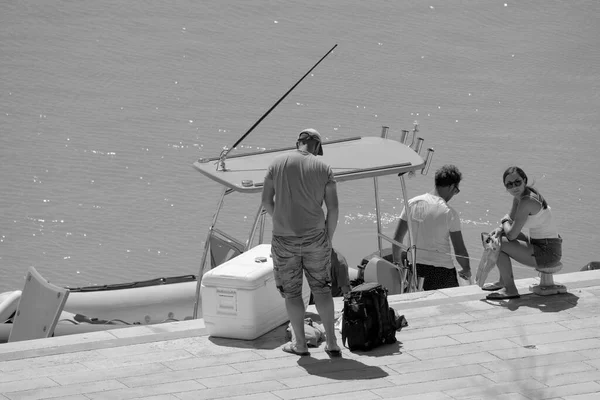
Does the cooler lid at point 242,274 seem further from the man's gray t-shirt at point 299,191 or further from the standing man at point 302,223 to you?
the man's gray t-shirt at point 299,191

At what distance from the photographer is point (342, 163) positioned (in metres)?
8.06

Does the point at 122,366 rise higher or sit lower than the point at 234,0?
lower

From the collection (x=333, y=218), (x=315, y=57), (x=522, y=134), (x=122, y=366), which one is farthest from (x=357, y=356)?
(x=315, y=57)

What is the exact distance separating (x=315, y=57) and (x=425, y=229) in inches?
529

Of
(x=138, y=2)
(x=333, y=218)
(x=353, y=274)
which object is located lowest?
(x=353, y=274)

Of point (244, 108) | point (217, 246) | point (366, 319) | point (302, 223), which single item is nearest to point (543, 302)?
point (366, 319)

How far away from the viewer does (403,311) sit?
280 inches

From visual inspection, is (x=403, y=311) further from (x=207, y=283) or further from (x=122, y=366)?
(x=122, y=366)

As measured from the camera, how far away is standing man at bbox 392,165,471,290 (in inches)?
312

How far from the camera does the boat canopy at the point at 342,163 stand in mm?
7629

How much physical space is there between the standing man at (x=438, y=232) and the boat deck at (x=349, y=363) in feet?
2.93

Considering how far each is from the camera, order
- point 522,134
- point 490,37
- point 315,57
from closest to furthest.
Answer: point 522,134
point 315,57
point 490,37

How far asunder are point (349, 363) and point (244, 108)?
12.9 meters

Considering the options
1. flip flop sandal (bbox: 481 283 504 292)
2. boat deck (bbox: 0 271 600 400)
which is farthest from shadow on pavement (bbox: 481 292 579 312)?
flip flop sandal (bbox: 481 283 504 292)
